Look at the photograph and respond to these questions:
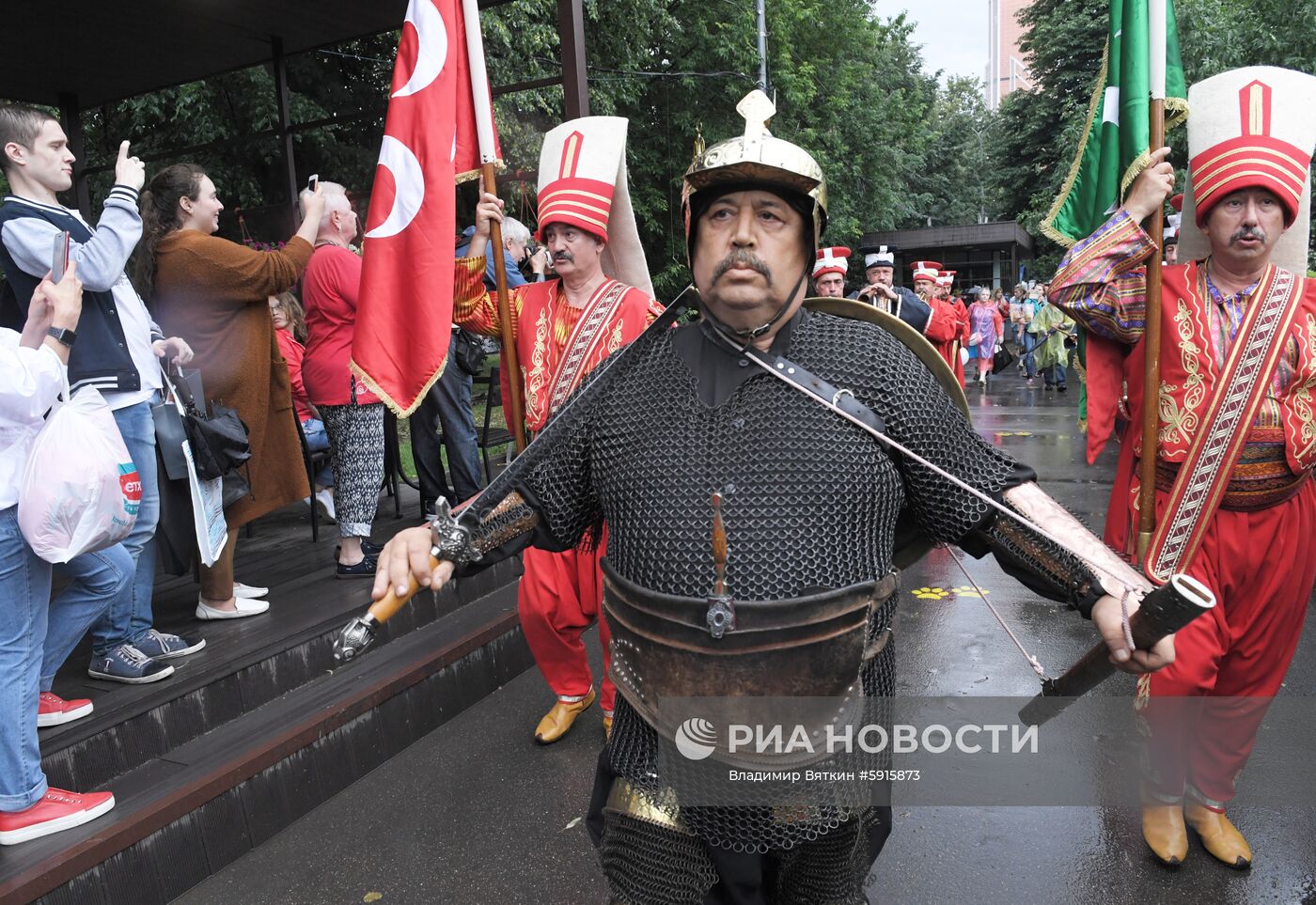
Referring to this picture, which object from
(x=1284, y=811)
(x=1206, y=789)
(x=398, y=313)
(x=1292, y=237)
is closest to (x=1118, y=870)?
(x=1206, y=789)

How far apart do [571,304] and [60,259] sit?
5.88 ft

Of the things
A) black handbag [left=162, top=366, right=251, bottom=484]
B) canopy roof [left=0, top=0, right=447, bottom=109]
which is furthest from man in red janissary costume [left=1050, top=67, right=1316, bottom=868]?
canopy roof [left=0, top=0, right=447, bottom=109]

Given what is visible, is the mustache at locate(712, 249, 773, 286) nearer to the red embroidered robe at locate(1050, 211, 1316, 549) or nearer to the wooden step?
the red embroidered robe at locate(1050, 211, 1316, 549)

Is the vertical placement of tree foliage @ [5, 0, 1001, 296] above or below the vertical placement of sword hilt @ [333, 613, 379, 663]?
above

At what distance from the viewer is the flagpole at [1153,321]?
2.98 meters

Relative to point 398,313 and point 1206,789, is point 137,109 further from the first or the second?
point 1206,789

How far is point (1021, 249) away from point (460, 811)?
4585 cm

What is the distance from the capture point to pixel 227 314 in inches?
179

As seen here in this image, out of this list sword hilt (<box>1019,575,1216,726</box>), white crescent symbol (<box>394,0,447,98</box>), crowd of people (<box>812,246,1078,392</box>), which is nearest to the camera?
sword hilt (<box>1019,575,1216,726</box>)

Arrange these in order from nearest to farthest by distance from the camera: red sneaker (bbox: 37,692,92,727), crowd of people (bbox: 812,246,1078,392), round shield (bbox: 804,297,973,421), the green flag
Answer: round shield (bbox: 804,297,973,421) → red sneaker (bbox: 37,692,92,727) → the green flag → crowd of people (bbox: 812,246,1078,392)

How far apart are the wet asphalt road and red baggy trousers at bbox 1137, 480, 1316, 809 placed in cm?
30

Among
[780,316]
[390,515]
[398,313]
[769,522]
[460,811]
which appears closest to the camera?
[769,522]

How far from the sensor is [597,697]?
4652mm

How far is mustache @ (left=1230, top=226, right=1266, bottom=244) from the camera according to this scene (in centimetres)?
286
